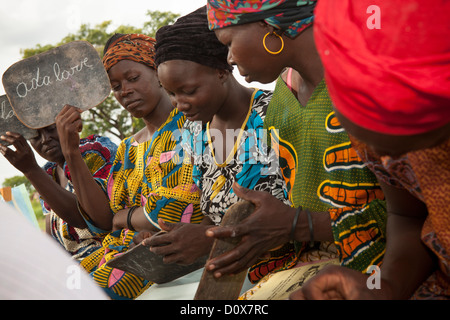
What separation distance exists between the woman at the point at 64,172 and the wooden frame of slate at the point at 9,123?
4cm

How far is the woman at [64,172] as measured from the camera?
387cm

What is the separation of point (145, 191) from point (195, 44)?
1.12 meters

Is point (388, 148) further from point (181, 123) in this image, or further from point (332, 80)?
point (181, 123)

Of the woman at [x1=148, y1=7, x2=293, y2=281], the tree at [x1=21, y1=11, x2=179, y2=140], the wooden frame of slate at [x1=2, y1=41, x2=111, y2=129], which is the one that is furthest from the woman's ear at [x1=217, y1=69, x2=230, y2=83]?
the tree at [x1=21, y1=11, x2=179, y2=140]

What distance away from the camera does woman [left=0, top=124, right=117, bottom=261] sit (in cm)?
387

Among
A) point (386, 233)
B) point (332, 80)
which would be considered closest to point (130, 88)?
point (386, 233)

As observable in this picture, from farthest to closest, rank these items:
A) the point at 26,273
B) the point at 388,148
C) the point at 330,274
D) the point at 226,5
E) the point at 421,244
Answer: the point at 226,5 → the point at 421,244 → the point at 330,274 → the point at 388,148 → the point at 26,273

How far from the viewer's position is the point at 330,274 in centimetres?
138

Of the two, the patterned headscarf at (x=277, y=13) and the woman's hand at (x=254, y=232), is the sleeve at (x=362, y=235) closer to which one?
the woman's hand at (x=254, y=232)

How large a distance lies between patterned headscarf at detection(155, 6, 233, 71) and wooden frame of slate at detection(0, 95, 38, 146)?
151 centimetres

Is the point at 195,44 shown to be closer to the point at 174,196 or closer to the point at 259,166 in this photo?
the point at 259,166

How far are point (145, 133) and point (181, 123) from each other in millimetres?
506

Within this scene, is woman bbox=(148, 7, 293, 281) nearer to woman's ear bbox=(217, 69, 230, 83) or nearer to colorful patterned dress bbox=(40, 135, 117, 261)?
woman's ear bbox=(217, 69, 230, 83)

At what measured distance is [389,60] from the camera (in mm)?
1055
